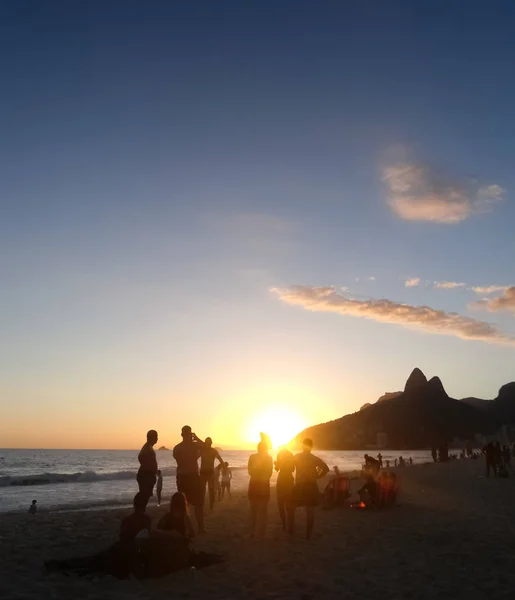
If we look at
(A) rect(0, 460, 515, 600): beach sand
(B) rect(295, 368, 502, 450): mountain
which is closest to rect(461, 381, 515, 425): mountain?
(B) rect(295, 368, 502, 450): mountain

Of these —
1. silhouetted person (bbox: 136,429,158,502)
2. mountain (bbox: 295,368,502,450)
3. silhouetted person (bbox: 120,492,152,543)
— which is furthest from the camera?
mountain (bbox: 295,368,502,450)

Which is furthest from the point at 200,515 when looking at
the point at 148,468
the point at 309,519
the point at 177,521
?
the point at 177,521

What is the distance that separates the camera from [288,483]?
35.4 ft

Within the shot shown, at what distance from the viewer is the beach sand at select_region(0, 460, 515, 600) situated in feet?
22.1

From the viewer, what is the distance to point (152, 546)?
25.2 feet

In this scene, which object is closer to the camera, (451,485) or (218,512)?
(218,512)

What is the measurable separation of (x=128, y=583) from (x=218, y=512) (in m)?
8.93

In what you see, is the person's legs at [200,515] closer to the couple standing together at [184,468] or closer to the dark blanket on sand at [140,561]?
the couple standing together at [184,468]

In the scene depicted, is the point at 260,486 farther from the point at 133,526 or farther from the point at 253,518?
the point at 133,526

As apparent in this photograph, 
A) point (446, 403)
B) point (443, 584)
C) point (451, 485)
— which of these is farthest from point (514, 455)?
point (446, 403)

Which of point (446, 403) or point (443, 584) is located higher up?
point (446, 403)

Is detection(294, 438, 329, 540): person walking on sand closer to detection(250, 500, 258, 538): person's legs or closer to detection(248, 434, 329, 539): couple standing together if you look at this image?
detection(248, 434, 329, 539): couple standing together

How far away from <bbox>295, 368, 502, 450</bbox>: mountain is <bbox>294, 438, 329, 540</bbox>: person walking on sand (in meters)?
150

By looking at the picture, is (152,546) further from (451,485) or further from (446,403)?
(446,403)
